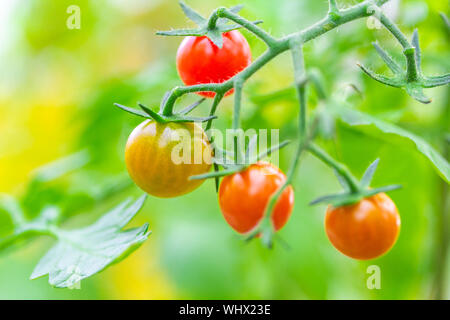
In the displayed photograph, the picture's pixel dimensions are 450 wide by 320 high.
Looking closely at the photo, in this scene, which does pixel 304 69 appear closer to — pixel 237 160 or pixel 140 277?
pixel 237 160

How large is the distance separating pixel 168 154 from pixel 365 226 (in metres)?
0.32

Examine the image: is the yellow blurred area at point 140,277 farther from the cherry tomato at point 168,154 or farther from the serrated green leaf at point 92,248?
the cherry tomato at point 168,154

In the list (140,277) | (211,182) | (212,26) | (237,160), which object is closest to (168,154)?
(237,160)

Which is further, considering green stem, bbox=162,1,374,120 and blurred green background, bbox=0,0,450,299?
blurred green background, bbox=0,0,450,299

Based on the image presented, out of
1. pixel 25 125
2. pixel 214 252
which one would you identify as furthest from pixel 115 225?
pixel 25 125

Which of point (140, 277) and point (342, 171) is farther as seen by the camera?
point (140, 277)

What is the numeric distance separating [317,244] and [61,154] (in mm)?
1286

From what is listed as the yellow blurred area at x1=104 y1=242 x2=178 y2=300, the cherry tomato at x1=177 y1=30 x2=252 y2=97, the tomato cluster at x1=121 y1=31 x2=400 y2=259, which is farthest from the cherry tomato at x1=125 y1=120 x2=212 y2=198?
the yellow blurred area at x1=104 y1=242 x2=178 y2=300

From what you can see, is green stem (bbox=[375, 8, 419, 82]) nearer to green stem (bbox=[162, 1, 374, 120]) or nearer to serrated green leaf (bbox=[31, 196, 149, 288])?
green stem (bbox=[162, 1, 374, 120])

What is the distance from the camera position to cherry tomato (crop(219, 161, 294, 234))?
2.61ft

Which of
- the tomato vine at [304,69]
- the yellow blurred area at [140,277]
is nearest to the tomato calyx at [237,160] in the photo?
the tomato vine at [304,69]

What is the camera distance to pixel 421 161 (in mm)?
1615

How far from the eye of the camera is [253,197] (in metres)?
0.80

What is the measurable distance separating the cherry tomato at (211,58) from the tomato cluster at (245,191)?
0.32 ft
